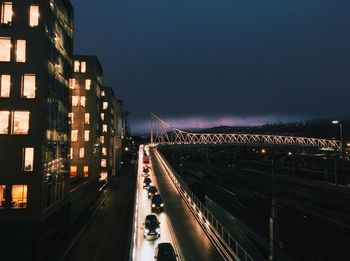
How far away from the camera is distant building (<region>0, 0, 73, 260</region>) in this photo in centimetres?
2942

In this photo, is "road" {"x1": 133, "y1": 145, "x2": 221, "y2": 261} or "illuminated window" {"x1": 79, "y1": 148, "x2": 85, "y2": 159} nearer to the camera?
"road" {"x1": 133, "y1": 145, "x2": 221, "y2": 261}

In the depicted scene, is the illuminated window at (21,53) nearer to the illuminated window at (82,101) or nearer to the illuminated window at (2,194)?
the illuminated window at (2,194)

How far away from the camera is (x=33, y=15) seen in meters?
31.0

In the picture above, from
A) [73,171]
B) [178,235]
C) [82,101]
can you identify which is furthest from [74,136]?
[178,235]

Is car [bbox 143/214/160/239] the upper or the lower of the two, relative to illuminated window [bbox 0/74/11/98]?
lower

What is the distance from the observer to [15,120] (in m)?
30.4

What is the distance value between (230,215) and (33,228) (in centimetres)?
2964

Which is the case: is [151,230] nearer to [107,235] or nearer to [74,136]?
[107,235]

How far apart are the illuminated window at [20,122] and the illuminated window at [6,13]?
8.46m

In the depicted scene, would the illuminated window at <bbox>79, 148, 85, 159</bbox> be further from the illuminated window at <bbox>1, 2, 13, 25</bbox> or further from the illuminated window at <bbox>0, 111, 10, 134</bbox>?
the illuminated window at <bbox>1, 2, 13, 25</bbox>

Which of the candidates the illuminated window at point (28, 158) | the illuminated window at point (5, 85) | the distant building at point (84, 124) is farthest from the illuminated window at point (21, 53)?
the distant building at point (84, 124)

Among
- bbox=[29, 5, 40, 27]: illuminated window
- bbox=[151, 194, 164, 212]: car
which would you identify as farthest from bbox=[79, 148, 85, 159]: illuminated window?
bbox=[29, 5, 40, 27]: illuminated window

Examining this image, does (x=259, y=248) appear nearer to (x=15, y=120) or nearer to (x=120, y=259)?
(x=120, y=259)

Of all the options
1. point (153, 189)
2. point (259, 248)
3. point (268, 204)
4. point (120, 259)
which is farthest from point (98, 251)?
point (268, 204)
